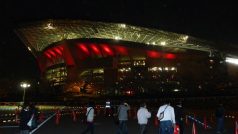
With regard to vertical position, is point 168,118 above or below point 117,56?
below

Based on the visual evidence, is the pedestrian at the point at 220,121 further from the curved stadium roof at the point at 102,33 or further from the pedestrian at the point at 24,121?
the curved stadium roof at the point at 102,33

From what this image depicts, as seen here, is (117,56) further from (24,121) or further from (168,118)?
(24,121)

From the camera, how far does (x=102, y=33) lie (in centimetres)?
9800

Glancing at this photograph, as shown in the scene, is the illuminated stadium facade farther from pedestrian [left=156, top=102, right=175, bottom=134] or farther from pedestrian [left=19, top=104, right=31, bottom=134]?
pedestrian [left=19, top=104, right=31, bottom=134]

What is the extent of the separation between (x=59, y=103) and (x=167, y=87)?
31223 mm

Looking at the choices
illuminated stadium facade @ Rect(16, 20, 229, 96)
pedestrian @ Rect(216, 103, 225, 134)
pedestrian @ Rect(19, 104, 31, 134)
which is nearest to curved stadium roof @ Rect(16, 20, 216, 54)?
illuminated stadium facade @ Rect(16, 20, 229, 96)

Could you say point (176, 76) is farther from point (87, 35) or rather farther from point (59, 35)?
point (59, 35)

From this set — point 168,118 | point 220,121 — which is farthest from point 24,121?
point 220,121

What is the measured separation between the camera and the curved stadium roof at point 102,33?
9181 centimetres

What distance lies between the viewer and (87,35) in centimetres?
10050

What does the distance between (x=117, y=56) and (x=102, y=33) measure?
7960mm

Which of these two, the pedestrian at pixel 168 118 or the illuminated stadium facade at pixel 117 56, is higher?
the illuminated stadium facade at pixel 117 56

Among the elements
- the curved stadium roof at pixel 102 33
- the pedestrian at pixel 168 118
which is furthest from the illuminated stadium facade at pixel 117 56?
the pedestrian at pixel 168 118

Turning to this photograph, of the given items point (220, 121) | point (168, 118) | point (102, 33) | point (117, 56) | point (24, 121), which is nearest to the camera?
point (24, 121)
